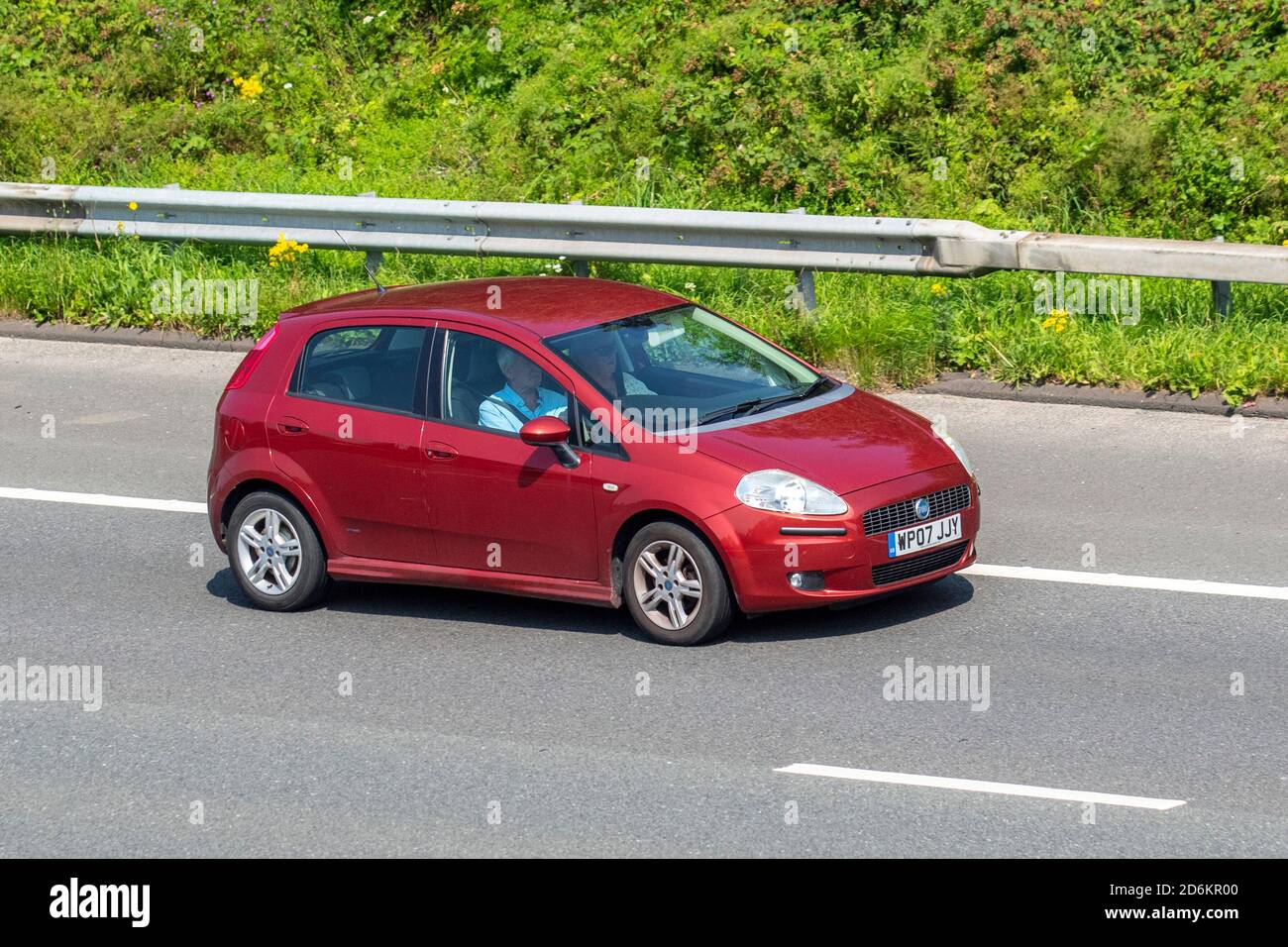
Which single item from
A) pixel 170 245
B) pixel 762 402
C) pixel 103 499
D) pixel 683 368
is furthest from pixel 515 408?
pixel 170 245

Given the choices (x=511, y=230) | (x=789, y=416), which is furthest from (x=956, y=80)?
(x=789, y=416)

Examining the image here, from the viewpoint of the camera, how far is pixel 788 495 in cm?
833

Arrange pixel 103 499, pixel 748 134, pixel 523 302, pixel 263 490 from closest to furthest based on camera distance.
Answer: pixel 523 302, pixel 263 490, pixel 103 499, pixel 748 134

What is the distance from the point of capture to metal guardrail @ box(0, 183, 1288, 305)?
42.1 feet

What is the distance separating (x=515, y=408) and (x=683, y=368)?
873mm

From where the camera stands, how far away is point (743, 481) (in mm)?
8336

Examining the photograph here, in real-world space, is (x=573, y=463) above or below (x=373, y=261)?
below

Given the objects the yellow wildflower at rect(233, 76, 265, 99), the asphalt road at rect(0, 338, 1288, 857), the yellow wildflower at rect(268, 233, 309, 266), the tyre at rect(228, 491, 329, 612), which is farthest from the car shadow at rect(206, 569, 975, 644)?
the yellow wildflower at rect(233, 76, 265, 99)

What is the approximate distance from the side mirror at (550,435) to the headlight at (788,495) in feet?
2.80

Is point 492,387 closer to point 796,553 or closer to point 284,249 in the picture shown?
point 796,553

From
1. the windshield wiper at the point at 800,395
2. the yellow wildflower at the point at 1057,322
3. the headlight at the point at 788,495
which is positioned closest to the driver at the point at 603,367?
the windshield wiper at the point at 800,395

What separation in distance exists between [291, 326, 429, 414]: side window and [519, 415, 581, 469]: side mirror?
84 cm

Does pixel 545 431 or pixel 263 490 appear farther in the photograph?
pixel 263 490

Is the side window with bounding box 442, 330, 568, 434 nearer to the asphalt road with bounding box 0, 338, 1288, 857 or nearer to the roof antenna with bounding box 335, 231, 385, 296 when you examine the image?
the asphalt road with bounding box 0, 338, 1288, 857
